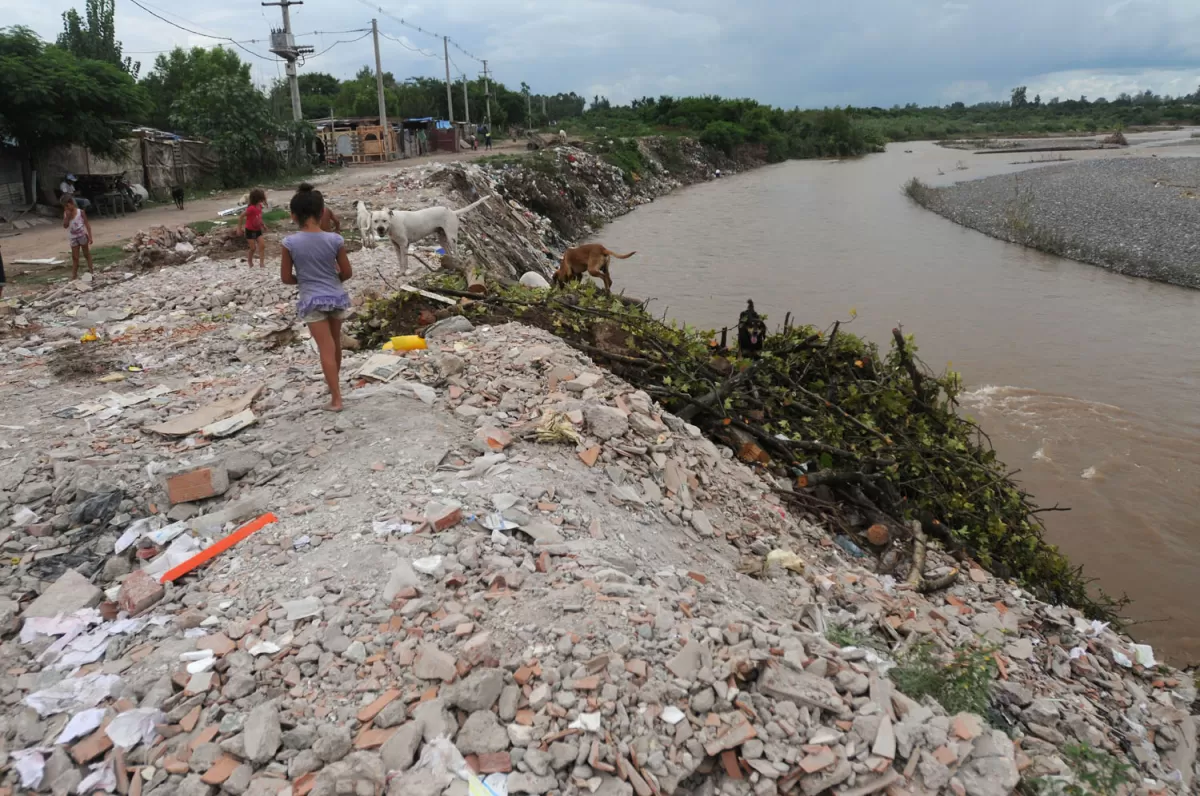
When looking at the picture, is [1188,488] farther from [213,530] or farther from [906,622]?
[213,530]

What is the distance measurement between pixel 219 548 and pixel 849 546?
333 cm

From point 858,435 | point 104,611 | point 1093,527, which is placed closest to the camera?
point 104,611

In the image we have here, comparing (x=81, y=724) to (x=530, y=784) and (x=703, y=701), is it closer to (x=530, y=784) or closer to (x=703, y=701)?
(x=530, y=784)

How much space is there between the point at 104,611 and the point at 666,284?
13.1 metres

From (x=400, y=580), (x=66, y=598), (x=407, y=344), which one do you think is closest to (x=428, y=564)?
(x=400, y=580)

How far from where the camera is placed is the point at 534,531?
317 cm

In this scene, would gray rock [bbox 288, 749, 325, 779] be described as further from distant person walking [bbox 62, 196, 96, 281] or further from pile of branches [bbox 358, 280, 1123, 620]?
distant person walking [bbox 62, 196, 96, 281]

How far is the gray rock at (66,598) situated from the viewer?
2.92 metres

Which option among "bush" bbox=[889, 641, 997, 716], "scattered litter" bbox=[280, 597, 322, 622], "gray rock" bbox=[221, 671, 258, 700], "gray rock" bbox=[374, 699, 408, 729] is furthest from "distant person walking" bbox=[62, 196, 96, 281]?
"bush" bbox=[889, 641, 997, 716]

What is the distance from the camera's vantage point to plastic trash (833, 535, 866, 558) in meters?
4.43

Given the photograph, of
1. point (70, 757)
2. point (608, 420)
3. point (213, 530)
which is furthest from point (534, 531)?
point (70, 757)

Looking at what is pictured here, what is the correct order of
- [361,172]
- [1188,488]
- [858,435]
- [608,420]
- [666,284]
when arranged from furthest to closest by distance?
[361,172] → [666,284] → [1188,488] → [858,435] → [608,420]

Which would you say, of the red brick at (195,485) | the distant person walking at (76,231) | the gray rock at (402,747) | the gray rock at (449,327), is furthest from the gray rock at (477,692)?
the distant person walking at (76,231)

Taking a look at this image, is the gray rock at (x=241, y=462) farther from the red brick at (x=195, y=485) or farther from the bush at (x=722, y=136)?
the bush at (x=722, y=136)
